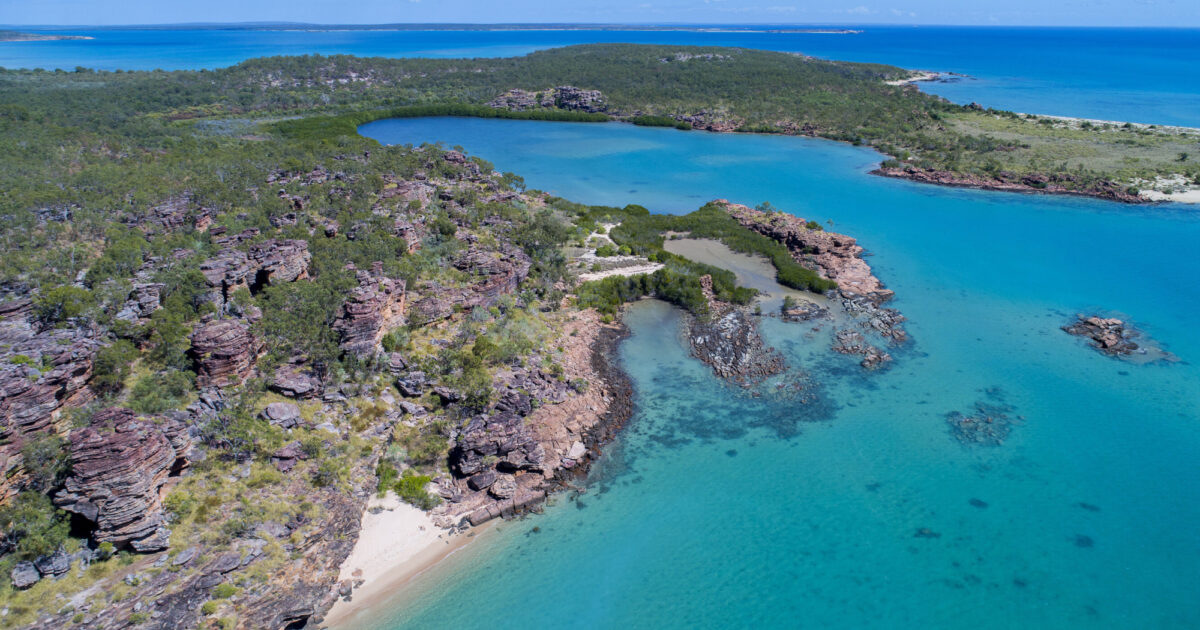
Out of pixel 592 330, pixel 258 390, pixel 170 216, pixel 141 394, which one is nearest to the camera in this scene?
pixel 141 394

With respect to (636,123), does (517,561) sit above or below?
below

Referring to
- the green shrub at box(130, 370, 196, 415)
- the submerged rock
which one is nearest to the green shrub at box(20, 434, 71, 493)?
the green shrub at box(130, 370, 196, 415)

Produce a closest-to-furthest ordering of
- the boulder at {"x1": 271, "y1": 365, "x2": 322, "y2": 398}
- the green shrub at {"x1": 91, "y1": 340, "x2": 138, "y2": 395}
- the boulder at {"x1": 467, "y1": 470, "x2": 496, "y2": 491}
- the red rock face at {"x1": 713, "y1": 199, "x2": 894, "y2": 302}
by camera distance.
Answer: the green shrub at {"x1": 91, "y1": 340, "x2": 138, "y2": 395} < the boulder at {"x1": 467, "y1": 470, "x2": 496, "y2": 491} < the boulder at {"x1": 271, "y1": 365, "x2": 322, "y2": 398} < the red rock face at {"x1": 713, "y1": 199, "x2": 894, "y2": 302}

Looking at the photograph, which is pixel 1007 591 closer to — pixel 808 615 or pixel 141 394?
pixel 808 615

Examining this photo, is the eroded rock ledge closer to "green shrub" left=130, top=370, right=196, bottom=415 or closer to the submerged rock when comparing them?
"green shrub" left=130, top=370, right=196, bottom=415

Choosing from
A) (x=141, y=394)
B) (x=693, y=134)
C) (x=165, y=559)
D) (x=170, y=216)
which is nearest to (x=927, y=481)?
(x=165, y=559)

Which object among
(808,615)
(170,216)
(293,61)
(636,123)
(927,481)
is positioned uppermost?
(293,61)

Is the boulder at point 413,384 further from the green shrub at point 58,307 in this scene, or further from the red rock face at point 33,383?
the green shrub at point 58,307

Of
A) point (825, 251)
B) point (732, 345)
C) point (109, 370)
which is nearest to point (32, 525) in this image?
point (109, 370)
